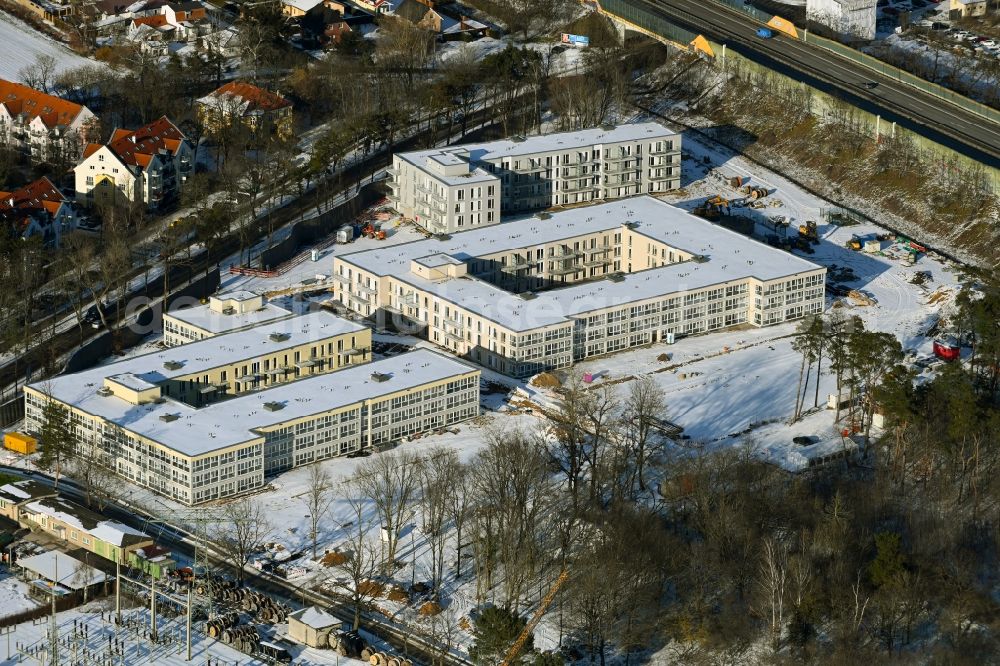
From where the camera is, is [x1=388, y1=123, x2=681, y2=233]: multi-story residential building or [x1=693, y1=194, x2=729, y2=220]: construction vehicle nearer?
[x1=388, y1=123, x2=681, y2=233]: multi-story residential building

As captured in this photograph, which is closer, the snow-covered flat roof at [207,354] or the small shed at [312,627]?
the small shed at [312,627]

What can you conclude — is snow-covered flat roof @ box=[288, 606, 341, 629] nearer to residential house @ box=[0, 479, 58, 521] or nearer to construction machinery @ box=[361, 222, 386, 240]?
residential house @ box=[0, 479, 58, 521]

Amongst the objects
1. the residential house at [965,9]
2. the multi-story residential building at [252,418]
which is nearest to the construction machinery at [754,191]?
the residential house at [965,9]

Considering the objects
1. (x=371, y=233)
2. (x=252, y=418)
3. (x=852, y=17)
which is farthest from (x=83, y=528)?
(x=852, y=17)

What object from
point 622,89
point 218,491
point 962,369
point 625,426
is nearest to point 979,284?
point 962,369

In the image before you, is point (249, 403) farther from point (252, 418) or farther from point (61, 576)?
point (61, 576)

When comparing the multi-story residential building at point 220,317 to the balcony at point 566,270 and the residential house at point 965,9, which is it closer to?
the balcony at point 566,270

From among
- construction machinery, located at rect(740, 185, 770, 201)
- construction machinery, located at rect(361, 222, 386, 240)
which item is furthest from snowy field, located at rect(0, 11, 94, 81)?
construction machinery, located at rect(740, 185, 770, 201)

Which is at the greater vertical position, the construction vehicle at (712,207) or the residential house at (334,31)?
the residential house at (334,31)
